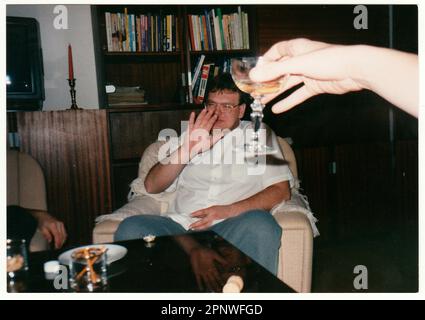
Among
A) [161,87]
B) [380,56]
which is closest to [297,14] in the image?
[161,87]

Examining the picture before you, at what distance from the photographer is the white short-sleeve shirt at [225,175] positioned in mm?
2045

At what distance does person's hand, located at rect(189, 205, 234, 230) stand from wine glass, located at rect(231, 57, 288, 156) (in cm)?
104

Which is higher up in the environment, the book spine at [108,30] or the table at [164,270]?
the book spine at [108,30]

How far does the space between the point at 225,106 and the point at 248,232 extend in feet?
2.76

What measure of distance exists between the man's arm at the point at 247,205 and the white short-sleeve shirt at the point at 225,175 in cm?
6

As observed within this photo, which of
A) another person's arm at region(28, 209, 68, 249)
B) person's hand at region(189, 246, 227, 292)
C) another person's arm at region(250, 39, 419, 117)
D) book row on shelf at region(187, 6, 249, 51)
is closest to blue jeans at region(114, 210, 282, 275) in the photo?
another person's arm at region(28, 209, 68, 249)

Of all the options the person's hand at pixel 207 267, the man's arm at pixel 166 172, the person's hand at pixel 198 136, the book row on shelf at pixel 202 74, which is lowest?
the person's hand at pixel 207 267

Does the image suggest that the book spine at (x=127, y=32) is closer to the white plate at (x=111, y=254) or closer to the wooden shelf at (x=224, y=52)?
the wooden shelf at (x=224, y=52)

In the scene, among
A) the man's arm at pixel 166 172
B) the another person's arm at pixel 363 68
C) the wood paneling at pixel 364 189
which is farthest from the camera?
the wood paneling at pixel 364 189

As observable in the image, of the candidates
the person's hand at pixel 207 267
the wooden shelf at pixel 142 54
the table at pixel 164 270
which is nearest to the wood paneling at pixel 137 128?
the wooden shelf at pixel 142 54

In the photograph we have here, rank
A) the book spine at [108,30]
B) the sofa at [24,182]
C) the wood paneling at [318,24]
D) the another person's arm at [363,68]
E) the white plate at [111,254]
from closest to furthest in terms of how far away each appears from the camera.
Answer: the another person's arm at [363,68] < the white plate at [111,254] < the sofa at [24,182] < the book spine at [108,30] < the wood paneling at [318,24]

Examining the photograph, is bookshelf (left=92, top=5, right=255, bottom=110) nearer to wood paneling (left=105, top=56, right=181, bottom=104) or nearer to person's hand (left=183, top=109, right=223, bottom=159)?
wood paneling (left=105, top=56, right=181, bottom=104)
